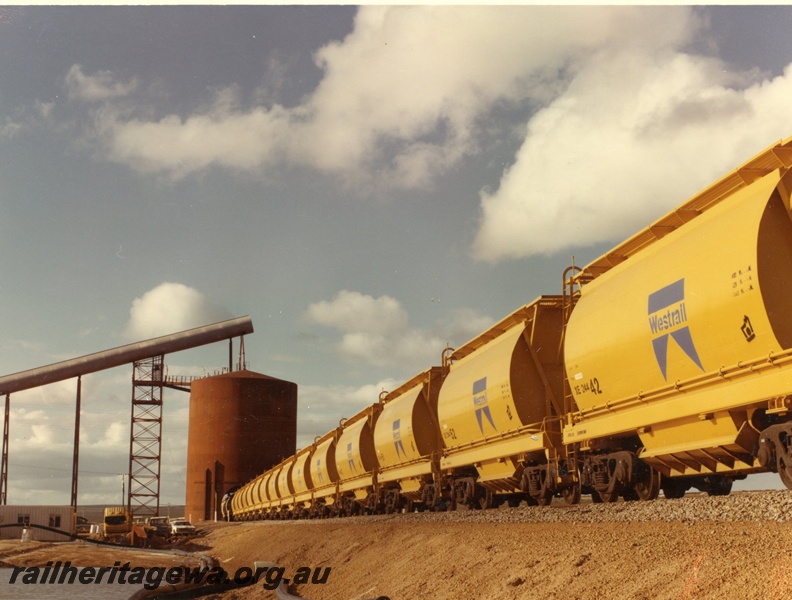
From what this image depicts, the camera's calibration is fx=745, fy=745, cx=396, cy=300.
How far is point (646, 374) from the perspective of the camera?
10.2 metres

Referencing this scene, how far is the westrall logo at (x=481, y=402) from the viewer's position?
50.8ft

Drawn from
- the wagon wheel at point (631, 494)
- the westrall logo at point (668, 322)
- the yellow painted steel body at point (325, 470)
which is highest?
the westrall logo at point (668, 322)

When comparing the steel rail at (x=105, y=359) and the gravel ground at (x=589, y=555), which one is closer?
the gravel ground at (x=589, y=555)

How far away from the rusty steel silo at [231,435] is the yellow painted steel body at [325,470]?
28600 mm

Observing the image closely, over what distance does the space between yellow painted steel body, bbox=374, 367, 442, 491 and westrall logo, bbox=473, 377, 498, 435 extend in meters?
3.74

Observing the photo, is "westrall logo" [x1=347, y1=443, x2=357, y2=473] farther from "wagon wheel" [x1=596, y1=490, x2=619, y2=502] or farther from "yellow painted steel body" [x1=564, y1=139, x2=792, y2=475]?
"yellow painted steel body" [x1=564, y1=139, x2=792, y2=475]

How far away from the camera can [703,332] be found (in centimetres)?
885

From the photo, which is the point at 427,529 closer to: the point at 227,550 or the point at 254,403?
the point at 227,550

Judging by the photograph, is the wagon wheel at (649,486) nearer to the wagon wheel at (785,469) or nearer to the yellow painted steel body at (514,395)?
the yellow painted steel body at (514,395)

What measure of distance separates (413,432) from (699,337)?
11.8m

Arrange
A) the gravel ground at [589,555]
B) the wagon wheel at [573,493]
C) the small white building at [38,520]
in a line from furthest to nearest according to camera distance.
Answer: the small white building at [38,520]
the wagon wheel at [573,493]
the gravel ground at [589,555]

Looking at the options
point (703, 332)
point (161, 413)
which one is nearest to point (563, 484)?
point (703, 332)

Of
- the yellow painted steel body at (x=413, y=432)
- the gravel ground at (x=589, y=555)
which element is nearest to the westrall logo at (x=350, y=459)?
the yellow painted steel body at (x=413, y=432)

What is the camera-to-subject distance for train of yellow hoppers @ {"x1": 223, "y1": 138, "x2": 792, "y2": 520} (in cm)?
822
